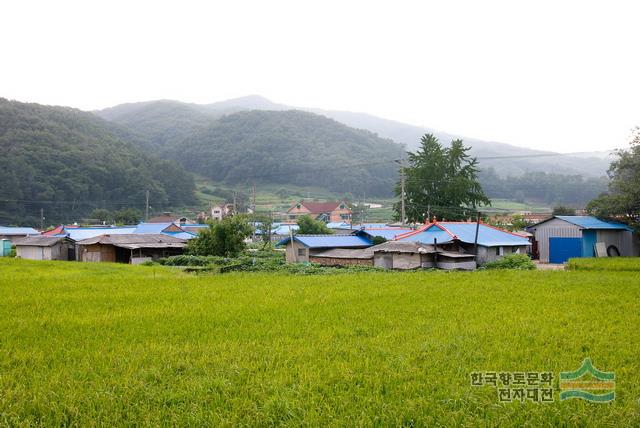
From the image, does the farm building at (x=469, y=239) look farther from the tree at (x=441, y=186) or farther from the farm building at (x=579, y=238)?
the tree at (x=441, y=186)

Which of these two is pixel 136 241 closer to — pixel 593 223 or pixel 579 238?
pixel 579 238

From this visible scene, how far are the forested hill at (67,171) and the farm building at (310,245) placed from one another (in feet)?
163

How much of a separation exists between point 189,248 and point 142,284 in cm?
1707

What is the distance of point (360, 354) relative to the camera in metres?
7.98

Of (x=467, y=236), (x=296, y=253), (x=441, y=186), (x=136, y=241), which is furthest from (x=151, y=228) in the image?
(x=467, y=236)

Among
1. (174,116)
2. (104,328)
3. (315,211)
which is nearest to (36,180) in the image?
(315,211)

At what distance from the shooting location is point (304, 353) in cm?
804

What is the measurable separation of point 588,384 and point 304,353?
3.79 m

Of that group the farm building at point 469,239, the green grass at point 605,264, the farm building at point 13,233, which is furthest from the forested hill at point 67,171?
the green grass at point 605,264

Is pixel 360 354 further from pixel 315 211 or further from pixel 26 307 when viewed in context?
pixel 315 211

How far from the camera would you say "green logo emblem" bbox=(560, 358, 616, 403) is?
6.17 metres

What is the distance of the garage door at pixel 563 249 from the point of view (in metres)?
28.6

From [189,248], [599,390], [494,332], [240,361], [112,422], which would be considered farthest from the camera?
[189,248]

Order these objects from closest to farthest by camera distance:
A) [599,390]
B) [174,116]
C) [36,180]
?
[599,390] → [36,180] → [174,116]
